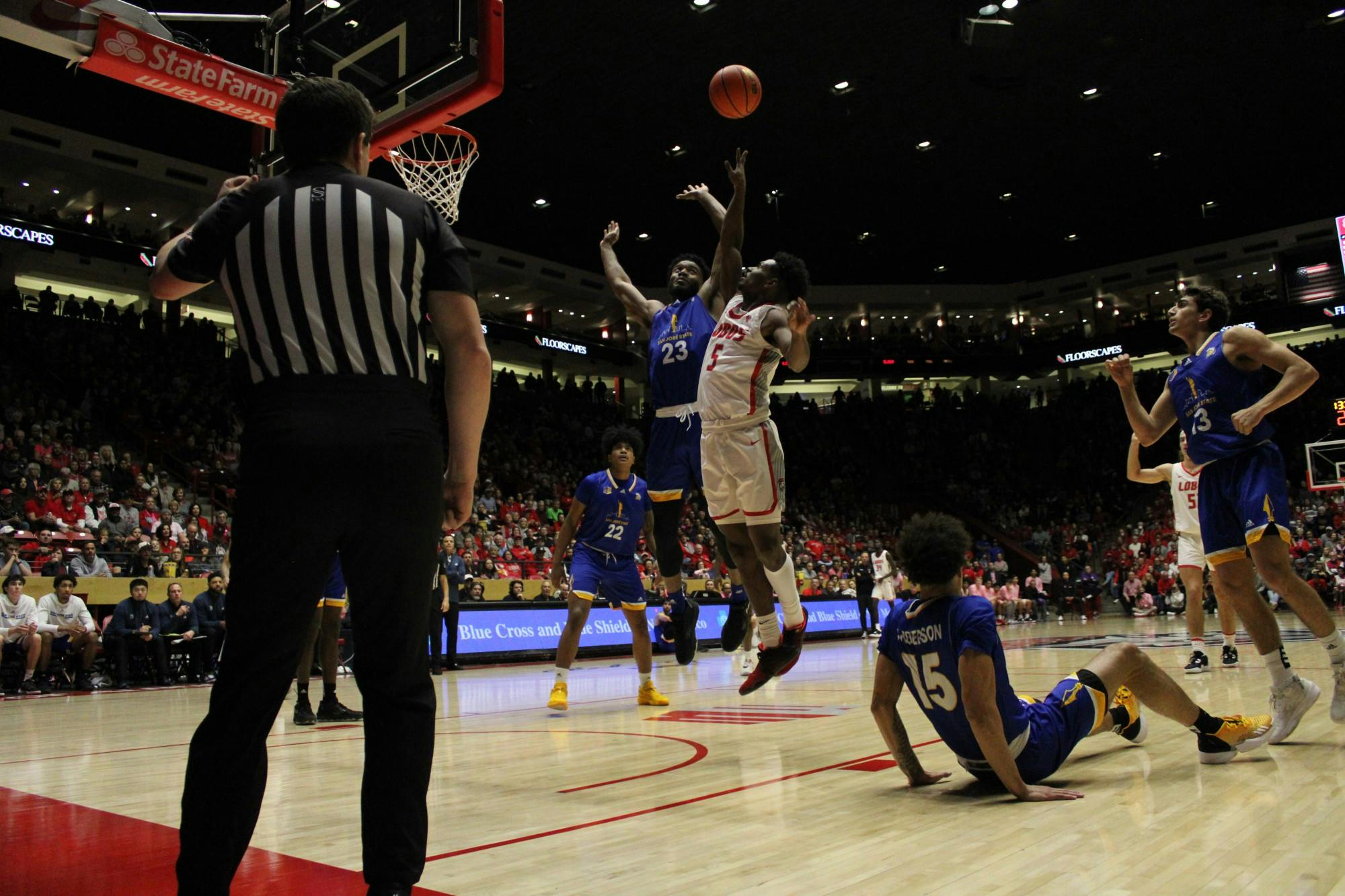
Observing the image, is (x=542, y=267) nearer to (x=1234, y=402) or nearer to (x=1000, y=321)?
(x=1000, y=321)

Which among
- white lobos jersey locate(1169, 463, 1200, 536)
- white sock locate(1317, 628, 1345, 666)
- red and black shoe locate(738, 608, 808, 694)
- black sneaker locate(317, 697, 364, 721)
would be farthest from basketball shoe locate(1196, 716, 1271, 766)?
white lobos jersey locate(1169, 463, 1200, 536)

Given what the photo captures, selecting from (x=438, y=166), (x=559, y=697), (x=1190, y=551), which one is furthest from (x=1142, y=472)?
(x=438, y=166)

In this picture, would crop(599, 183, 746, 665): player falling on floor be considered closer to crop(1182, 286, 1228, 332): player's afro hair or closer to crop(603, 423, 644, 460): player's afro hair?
crop(603, 423, 644, 460): player's afro hair

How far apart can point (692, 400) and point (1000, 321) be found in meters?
34.1

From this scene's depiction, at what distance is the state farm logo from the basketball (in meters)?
3.56

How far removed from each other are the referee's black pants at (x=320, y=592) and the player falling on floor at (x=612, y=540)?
5587 millimetres

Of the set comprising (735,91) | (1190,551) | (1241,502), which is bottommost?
(1190,551)

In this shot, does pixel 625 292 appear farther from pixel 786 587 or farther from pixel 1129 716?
pixel 1129 716

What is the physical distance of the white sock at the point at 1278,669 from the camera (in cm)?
436

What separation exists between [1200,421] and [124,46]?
20.9 ft

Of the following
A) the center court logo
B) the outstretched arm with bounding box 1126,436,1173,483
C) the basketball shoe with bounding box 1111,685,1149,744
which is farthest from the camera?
the center court logo

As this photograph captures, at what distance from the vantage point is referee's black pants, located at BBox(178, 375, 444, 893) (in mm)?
1971

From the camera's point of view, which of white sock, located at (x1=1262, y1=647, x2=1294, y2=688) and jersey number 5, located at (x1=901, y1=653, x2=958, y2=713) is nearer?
jersey number 5, located at (x1=901, y1=653, x2=958, y2=713)

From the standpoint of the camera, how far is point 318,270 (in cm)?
211
